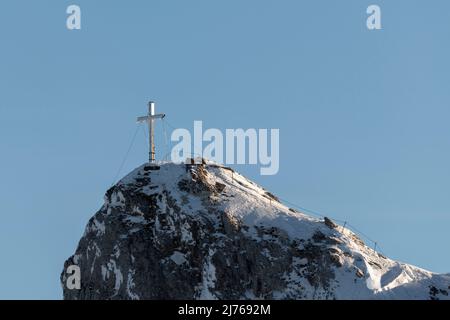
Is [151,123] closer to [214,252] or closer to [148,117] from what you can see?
[148,117]

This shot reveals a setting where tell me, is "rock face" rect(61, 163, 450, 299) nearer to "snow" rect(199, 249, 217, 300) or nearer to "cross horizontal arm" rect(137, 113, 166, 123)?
"snow" rect(199, 249, 217, 300)

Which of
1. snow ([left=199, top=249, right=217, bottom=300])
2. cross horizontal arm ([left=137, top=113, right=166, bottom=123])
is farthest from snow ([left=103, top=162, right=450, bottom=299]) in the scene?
cross horizontal arm ([left=137, top=113, right=166, bottom=123])

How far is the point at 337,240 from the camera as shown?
13188 cm

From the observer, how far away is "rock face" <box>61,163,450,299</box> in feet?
415

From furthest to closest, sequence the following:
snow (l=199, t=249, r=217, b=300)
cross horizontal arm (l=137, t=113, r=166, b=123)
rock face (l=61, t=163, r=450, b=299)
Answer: cross horizontal arm (l=137, t=113, r=166, b=123) < rock face (l=61, t=163, r=450, b=299) < snow (l=199, t=249, r=217, b=300)

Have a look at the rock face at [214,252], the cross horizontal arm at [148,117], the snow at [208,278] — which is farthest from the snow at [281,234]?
the cross horizontal arm at [148,117]

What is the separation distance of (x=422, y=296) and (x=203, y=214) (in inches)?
922

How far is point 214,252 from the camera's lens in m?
128

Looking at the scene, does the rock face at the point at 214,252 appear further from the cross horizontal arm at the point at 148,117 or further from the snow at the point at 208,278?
the cross horizontal arm at the point at 148,117

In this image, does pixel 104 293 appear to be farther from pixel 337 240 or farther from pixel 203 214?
pixel 337 240

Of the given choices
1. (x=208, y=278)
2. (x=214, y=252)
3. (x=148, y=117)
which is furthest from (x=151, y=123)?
(x=208, y=278)

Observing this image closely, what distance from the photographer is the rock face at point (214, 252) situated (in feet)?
415
